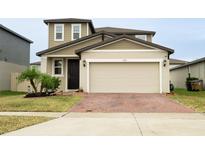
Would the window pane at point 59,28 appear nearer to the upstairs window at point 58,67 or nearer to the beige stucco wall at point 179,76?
the upstairs window at point 58,67

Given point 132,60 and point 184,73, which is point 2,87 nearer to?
point 132,60

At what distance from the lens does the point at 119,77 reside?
64.5 ft

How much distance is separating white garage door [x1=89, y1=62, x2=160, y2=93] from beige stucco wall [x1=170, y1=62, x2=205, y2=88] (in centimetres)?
890

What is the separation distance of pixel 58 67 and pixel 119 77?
5.74 m

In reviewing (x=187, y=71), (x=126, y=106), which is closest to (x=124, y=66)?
(x=126, y=106)

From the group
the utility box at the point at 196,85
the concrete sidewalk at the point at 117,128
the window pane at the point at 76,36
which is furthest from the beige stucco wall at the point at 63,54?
the concrete sidewalk at the point at 117,128

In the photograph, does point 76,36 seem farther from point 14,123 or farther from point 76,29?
point 14,123

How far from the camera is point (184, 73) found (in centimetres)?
3294

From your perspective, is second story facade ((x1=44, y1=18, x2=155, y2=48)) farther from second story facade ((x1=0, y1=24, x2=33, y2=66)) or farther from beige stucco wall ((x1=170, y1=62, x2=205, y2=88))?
beige stucco wall ((x1=170, y1=62, x2=205, y2=88))

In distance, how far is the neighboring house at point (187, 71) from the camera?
26.5 m

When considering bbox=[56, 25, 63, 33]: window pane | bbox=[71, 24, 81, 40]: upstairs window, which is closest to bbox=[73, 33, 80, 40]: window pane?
bbox=[71, 24, 81, 40]: upstairs window

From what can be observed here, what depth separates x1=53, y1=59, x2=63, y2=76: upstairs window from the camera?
74.6 feet
